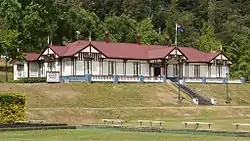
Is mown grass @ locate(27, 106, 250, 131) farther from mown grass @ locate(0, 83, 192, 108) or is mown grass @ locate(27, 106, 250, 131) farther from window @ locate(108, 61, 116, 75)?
window @ locate(108, 61, 116, 75)

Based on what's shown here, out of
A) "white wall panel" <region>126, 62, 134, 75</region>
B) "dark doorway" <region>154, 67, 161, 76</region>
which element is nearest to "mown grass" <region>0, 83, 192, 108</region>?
"white wall panel" <region>126, 62, 134, 75</region>

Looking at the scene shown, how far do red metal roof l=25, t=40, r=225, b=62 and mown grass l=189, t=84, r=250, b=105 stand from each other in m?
7.48

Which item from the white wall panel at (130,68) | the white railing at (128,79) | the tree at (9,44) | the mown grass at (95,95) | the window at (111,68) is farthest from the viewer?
the white wall panel at (130,68)

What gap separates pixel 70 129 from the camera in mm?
34688

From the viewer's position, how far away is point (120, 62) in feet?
233

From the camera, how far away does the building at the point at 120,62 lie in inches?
2645

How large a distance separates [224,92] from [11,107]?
36.0 m

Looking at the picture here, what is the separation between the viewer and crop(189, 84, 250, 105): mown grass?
63.0 meters

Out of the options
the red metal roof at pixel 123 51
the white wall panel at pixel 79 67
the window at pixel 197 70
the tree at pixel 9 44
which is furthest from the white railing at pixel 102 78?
the window at pixel 197 70

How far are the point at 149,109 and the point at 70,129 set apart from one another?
16.6m

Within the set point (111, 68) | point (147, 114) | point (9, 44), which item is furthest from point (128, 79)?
point (9, 44)

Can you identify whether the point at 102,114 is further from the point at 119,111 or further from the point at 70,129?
the point at 70,129

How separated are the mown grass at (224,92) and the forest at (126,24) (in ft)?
54.7

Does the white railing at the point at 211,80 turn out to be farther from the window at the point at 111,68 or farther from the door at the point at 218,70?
the window at the point at 111,68
